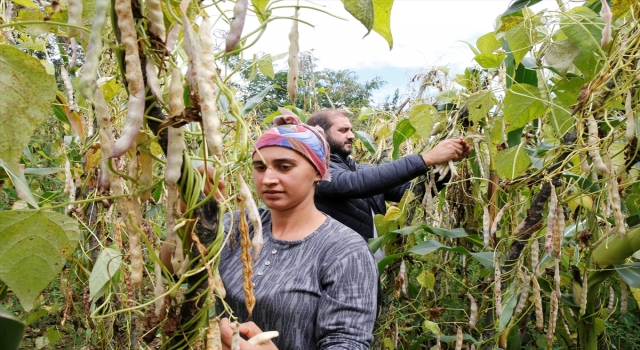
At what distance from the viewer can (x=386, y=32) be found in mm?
523

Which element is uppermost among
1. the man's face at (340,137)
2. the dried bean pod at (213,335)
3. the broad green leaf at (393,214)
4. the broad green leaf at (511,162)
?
the dried bean pod at (213,335)

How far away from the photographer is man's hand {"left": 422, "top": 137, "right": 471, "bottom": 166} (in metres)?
1.53

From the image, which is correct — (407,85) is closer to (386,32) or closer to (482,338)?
(482,338)

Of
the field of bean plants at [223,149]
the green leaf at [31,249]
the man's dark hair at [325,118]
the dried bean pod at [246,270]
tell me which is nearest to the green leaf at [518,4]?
the field of bean plants at [223,149]

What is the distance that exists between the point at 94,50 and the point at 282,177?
33.1 inches

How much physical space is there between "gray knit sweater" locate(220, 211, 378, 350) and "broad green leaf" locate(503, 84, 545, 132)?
518 millimetres

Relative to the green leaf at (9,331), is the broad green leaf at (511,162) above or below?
below

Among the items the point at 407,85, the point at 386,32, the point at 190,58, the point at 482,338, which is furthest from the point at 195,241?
the point at 407,85

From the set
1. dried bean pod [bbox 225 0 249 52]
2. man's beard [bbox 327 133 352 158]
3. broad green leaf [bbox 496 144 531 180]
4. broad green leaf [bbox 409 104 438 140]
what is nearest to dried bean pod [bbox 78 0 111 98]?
dried bean pod [bbox 225 0 249 52]

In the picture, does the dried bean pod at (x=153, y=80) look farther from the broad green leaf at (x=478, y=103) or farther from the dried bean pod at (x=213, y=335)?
the broad green leaf at (x=478, y=103)

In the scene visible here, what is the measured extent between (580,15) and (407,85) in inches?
44.6

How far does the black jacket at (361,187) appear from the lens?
1.68m

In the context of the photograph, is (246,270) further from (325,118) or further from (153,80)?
(325,118)

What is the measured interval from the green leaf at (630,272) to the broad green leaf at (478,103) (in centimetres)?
55
